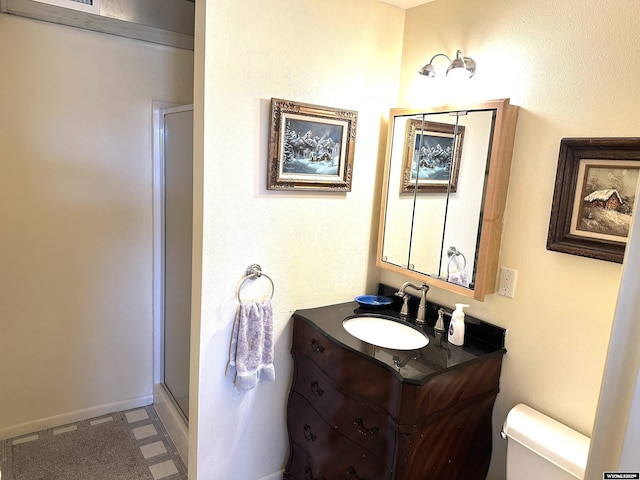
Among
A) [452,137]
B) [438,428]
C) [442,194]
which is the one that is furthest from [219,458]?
[452,137]

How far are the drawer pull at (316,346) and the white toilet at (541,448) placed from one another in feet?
2.51

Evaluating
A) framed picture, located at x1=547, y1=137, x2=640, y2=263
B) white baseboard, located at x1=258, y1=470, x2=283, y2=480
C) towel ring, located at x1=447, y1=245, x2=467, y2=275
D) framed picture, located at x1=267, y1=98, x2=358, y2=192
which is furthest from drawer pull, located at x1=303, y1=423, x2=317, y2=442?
framed picture, located at x1=547, y1=137, x2=640, y2=263

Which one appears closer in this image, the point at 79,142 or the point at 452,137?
the point at 452,137

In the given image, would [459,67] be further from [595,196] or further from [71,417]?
[71,417]

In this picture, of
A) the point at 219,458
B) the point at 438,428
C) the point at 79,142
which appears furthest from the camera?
the point at 79,142

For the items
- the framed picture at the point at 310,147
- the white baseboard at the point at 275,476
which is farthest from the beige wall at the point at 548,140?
the white baseboard at the point at 275,476

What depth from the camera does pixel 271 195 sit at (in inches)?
75.7

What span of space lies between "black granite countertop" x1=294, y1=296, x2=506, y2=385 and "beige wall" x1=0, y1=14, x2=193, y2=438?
1.26 metres

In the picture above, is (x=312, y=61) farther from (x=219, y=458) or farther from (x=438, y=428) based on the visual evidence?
(x=219, y=458)

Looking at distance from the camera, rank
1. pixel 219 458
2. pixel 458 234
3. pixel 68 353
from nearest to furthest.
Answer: pixel 458 234 → pixel 219 458 → pixel 68 353

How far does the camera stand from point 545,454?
4.85 feet

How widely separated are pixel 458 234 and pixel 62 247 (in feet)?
6.83

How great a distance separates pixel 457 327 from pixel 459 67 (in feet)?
3.47

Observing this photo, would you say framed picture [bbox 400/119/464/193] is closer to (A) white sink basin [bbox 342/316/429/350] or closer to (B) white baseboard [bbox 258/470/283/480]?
(A) white sink basin [bbox 342/316/429/350]
